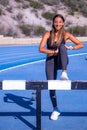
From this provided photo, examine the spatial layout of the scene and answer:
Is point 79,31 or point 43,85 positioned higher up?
point 43,85

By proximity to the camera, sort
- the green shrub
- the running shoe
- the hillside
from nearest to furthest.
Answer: the running shoe < the hillside < the green shrub

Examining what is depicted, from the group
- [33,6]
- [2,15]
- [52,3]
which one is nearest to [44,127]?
[2,15]

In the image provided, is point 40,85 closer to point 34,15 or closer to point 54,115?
point 54,115

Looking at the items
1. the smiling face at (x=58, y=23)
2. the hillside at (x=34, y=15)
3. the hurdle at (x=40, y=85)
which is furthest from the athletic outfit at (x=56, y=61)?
the hillside at (x=34, y=15)

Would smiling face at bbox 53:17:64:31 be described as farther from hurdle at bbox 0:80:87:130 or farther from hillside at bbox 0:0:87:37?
hillside at bbox 0:0:87:37

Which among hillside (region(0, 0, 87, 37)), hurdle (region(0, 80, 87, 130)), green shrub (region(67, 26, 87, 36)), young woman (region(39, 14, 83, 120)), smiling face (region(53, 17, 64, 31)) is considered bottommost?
green shrub (region(67, 26, 87, 36))

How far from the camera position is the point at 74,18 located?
172 ft

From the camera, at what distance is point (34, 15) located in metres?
49.2

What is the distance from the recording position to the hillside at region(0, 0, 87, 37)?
139 feet

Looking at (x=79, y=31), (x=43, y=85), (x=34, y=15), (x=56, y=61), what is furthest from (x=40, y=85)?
(x=34, y=15)

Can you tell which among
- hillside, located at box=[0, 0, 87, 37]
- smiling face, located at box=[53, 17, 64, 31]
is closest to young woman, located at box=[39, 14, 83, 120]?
smiling face, located at box=[53, 17, 64, 31]

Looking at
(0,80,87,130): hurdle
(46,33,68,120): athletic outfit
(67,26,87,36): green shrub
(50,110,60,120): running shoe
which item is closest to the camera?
(0,80,87,130): hurdle

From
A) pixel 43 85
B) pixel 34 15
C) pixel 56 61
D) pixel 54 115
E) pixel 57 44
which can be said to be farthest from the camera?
pixel 34 15

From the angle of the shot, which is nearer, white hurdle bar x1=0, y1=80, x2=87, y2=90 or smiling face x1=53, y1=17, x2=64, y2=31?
white hurdle bar x1=0, y1=80, x2=87, y2=90
